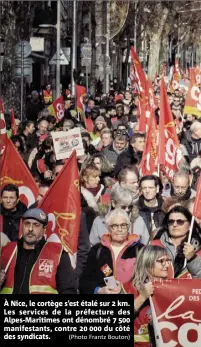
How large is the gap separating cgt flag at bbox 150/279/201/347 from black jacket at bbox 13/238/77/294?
67cm

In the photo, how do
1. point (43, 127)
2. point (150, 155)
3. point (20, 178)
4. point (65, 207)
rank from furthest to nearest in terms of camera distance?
point (43, 127) < point (150, 155) < point (20, 178) < point (65, 207)

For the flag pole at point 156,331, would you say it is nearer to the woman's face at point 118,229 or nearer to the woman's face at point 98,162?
the woman's face at point 118,229

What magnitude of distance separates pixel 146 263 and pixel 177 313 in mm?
404

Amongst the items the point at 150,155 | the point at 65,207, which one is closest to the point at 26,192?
the point at 65,207

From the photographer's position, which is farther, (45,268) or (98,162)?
(98,162)

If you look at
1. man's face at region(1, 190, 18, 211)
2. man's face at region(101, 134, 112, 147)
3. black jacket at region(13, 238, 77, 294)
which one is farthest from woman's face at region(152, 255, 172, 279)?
man's face at region(101, 134, 112, 147)

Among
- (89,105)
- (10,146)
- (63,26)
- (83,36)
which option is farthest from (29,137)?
(63,26)

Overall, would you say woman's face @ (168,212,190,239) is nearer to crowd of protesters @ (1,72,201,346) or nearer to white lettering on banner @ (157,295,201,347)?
crowd of protesters @ (1,72,201,346)

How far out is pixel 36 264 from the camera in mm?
8219

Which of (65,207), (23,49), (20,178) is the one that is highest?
(23,49)

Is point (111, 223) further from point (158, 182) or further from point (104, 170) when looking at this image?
point (104, 170)

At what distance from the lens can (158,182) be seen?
1072 cm

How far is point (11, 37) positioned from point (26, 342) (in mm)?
19958

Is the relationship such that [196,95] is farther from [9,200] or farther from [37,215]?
[37,215]
